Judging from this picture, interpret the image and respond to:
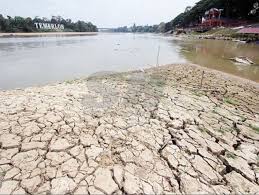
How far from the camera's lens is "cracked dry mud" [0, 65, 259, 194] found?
230 centimetres

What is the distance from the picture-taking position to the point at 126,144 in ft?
9.95

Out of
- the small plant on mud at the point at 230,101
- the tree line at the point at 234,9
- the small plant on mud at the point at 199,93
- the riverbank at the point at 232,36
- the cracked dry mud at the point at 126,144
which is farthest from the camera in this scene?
the tree line at the point at 234,9

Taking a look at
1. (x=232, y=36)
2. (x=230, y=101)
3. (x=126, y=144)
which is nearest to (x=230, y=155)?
(x=126, y=144)

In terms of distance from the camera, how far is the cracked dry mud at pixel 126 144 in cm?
230

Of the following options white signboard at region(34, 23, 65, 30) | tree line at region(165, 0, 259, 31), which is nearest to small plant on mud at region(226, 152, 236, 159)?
tree line at region(165, 0, 259, 31)

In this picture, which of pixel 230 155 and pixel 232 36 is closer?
pixel 230 155

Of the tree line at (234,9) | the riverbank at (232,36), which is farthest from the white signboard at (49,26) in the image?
the tree line at (234,9)

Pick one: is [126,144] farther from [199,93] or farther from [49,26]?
[49,26]

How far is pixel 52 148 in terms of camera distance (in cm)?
281

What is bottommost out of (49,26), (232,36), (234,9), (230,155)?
(230,155)

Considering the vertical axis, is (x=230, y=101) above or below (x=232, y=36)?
below

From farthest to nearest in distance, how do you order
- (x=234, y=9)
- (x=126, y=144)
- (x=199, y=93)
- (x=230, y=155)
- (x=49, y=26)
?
1. (x=49, y=26)
2. (x=234, y=9)
3. (x=199, y=93)
4. (x=126, y=144)
5. (x=230, y=155)

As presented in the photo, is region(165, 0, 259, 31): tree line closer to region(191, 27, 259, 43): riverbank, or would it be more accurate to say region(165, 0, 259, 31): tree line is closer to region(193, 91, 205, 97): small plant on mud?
region(191, 27, 259, 43): riverbank

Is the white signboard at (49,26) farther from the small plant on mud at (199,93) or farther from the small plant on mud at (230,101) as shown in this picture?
the small plant on mud at (230,101)
